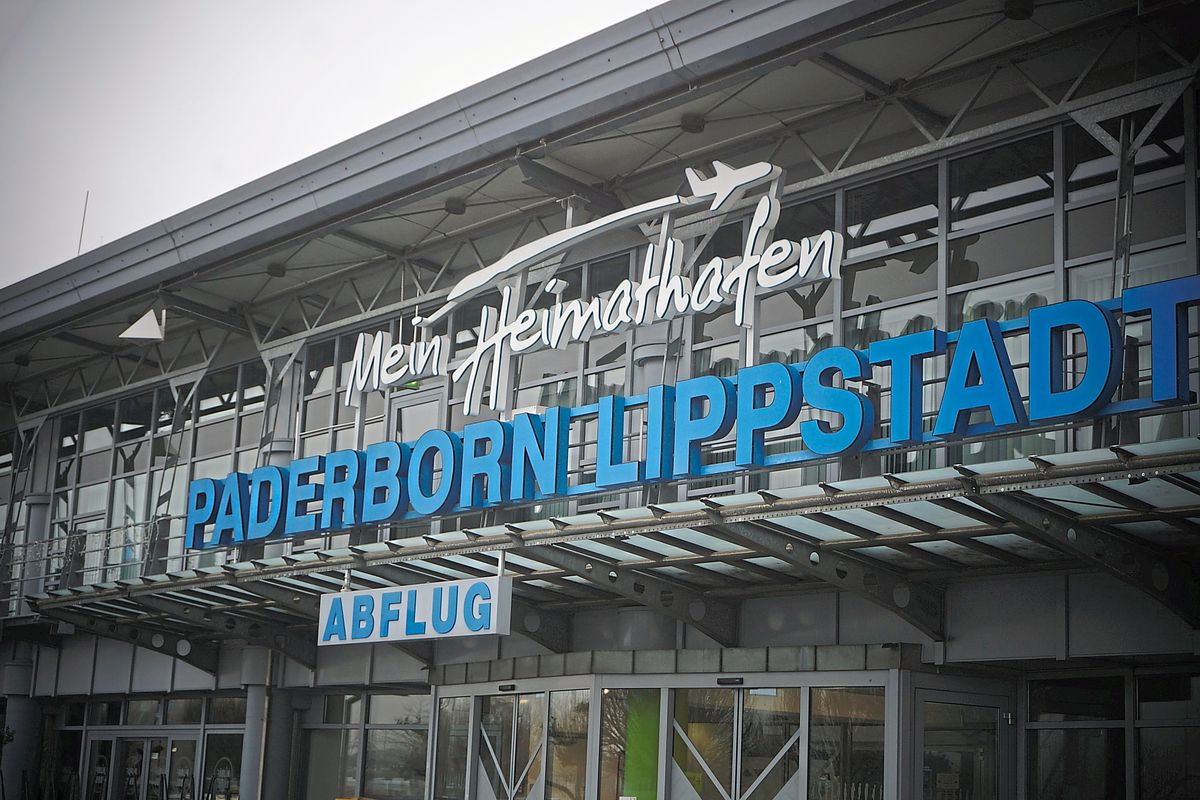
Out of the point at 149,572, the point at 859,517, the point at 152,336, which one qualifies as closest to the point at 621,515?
the point at 859,517

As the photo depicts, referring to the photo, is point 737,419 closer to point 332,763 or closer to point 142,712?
point 332,763

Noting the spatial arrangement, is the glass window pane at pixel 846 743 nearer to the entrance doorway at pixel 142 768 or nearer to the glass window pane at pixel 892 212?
the glass window pane at pixel 892 212

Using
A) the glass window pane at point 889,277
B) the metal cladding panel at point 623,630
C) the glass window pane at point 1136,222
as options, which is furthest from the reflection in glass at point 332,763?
the glass window pane at point 1136,222

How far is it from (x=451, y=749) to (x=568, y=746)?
2612 mm

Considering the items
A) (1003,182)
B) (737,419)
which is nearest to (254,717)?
(737,419)

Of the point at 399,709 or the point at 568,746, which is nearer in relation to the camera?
the point at 568,746

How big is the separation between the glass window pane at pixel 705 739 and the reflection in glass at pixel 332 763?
7915 mm

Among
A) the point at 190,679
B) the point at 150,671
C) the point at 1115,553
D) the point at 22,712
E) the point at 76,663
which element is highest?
the point at 1115,553

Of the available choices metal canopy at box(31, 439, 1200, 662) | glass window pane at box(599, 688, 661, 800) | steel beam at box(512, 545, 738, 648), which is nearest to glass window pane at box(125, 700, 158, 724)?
metal canopy at box(31, 439, 1200, 662)

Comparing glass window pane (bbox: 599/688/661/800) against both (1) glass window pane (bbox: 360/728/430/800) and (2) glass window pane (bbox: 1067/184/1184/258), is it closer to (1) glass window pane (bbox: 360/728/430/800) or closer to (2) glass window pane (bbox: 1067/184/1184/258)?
(1) glass window pane (bbox: 360/728/430/800)

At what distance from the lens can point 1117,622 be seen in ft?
45.5

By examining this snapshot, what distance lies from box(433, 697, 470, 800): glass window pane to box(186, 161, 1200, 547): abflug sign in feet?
10.9

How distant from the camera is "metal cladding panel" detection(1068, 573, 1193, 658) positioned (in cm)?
1356

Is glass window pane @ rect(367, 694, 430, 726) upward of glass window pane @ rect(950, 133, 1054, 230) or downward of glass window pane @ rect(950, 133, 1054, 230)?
downward
